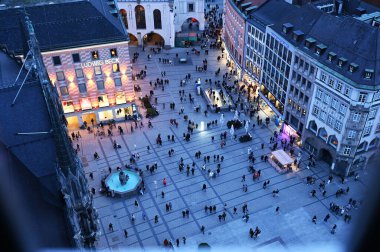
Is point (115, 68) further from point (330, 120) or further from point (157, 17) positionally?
point (330, 120)

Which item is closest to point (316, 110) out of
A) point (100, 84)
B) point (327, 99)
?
point (327, 99)

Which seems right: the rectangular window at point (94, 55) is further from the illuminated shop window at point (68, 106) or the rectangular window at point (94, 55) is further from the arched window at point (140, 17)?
the arched window at point (140, 17)

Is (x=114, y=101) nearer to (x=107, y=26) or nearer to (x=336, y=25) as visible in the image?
(x=107, y=26)

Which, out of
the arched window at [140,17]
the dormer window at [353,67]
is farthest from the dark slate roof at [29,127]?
the arched window at [140,17]

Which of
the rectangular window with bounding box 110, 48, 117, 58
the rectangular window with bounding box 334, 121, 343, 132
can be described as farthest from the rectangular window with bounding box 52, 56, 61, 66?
the rectangular window with bounding box 334, 121, 343, 132

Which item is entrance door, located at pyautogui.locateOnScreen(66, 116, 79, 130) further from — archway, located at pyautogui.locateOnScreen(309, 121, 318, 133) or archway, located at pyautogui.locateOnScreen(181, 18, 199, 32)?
archway, located at pyautogui.locateOnScreen(181, 18, 199, 32)
